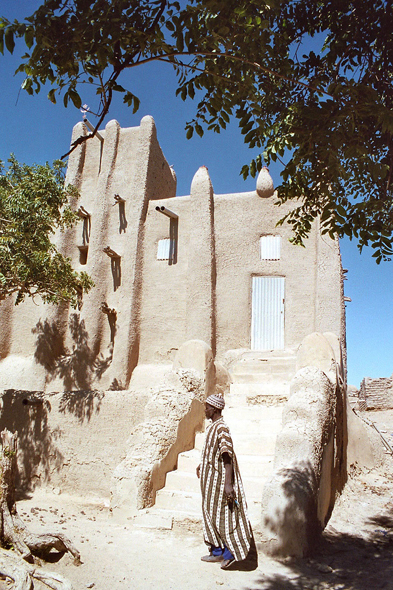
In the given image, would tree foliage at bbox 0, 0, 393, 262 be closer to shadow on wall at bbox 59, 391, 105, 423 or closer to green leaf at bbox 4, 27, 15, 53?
green leaf at bbox 4, 27, 15, 53

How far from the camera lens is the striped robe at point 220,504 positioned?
4.72m

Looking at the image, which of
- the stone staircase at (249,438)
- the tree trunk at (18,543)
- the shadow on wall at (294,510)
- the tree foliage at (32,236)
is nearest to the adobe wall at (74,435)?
the stone staircase at (249,438)

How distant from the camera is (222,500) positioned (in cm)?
481

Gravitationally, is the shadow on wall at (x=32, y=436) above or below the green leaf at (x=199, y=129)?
below

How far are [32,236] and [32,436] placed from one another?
389 centimetres

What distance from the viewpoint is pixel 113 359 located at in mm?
14602

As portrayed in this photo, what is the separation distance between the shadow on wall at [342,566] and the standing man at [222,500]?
375 millimetres

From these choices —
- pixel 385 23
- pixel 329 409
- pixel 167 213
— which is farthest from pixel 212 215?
pixel 385 23

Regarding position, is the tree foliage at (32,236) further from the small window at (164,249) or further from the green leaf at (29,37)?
the green leaf at (29,37)

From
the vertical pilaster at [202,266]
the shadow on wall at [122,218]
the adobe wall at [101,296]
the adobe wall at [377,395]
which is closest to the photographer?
the vertical pilaster at [202,266]

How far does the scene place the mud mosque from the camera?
6.24m

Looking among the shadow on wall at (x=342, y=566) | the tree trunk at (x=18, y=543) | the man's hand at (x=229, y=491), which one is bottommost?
the shadow on wall at (x=342, y=566)

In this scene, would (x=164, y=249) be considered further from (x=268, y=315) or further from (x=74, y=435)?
(x=74, y=435)

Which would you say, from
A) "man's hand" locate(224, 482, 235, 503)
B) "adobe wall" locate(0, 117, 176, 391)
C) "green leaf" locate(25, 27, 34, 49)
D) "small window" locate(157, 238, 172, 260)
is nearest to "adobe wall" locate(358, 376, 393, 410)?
"small window" locate(157, 238, 172, 260)
